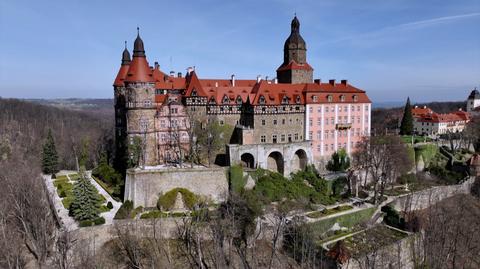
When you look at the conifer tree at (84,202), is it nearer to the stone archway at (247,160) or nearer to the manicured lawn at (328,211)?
the stone archway at (247,160)

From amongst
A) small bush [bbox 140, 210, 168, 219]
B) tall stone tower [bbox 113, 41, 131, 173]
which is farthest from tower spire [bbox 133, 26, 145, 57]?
small bush [bbox 140, 210, 168, 219]

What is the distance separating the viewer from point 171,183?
113 ft

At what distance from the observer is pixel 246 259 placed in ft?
94.4

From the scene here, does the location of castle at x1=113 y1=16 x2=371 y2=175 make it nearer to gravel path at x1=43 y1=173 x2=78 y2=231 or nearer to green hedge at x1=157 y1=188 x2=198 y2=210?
green hedge at x1=157 y1=188 x2=198 y2=210

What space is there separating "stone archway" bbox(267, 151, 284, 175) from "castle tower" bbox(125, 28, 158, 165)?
1363 cm

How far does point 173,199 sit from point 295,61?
27044 mm

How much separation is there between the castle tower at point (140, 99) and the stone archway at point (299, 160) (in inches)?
661

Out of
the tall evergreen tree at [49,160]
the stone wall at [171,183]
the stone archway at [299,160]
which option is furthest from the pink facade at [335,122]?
the tall evergreen tree at [49,160]

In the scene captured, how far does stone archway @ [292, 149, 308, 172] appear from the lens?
43.0 meters

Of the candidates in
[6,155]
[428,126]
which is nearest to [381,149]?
[428,126]

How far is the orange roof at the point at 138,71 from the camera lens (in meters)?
37.3

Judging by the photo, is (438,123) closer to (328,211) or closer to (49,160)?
(328,211)

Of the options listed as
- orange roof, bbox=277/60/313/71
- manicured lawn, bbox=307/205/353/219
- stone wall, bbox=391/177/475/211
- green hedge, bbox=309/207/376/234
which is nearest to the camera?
green hedge, bbox=309/207/376/234

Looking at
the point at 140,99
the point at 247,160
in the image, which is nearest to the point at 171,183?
the point at 140,99
